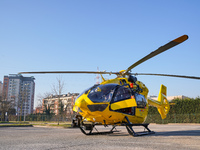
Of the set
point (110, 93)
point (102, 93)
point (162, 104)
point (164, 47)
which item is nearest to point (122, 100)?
point (110, 93)

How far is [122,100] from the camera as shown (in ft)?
29.3

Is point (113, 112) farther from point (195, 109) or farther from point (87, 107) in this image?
point (195, 109)

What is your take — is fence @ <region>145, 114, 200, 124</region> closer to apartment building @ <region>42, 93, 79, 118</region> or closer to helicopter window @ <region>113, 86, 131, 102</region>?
apartment building @ <region>42, 93, 79, 118</region>

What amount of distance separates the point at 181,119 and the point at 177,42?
2899 centimetres

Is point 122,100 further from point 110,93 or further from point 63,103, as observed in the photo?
point 63,103

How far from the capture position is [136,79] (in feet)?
32.4

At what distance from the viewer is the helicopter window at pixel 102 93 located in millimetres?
8648

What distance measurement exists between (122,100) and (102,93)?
0.93 meters

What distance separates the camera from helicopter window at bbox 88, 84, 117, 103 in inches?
340

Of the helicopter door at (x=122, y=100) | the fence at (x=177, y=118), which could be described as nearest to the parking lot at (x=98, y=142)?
the helicopter door at (x=122, y=100)

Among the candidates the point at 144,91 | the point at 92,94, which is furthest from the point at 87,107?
the point at 144,91

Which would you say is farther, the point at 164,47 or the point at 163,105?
the point at 163,105

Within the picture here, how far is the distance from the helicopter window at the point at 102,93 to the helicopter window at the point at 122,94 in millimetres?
255

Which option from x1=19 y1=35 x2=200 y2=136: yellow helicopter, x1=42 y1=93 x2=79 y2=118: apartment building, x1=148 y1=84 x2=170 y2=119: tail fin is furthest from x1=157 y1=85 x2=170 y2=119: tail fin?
x1=42 y1=93 x2=79 y2=118: apartment building
